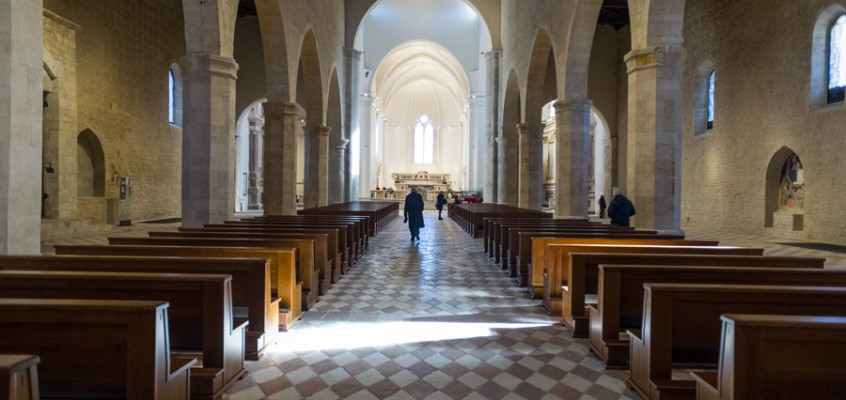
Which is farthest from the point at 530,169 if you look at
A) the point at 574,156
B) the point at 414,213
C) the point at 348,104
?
the point at 348,104

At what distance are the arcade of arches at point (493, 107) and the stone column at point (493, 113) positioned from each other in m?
0.09

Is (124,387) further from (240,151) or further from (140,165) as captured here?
(240,151)

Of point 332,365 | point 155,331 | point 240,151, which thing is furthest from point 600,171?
point 155,331

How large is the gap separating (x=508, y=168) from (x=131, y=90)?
14605 mm

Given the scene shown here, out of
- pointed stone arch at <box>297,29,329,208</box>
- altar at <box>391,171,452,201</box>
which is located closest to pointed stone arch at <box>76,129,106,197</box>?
pointed stone arch at <box>297,29,329,208</box>

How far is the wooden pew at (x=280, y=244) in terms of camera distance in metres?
5.28

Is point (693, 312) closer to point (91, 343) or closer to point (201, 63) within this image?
point (91, 343)

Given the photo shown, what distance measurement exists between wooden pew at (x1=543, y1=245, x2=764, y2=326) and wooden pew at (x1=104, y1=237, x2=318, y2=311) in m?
2.51

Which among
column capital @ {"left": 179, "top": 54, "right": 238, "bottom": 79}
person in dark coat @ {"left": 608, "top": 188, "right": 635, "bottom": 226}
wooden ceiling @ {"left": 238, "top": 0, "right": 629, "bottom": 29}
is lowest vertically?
person in dark coat @ {"left": 608, "top": 188, "right": 635, "bottom": 226}

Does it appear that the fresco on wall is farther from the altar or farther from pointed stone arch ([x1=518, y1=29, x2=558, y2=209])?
the altar

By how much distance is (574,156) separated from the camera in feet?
43.3

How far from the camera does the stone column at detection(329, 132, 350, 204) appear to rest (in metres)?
23.1

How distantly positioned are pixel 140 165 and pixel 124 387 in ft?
54.8

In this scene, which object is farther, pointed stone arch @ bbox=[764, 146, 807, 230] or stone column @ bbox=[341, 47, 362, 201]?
stone column @ bbox=[341, 47, 362, 201]
